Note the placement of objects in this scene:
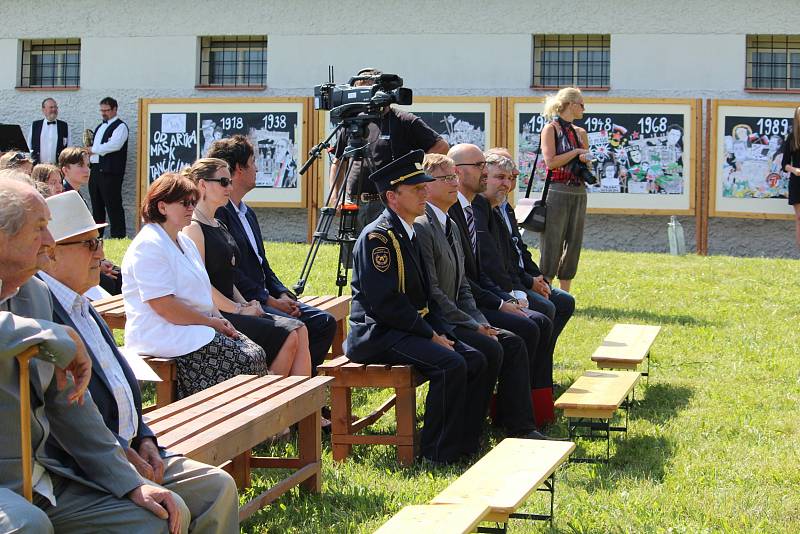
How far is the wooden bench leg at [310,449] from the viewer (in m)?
5.49

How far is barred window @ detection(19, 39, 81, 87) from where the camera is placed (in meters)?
20.5

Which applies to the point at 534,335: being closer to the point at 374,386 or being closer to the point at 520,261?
the point at 520,261

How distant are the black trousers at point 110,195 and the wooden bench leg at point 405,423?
12.8 m

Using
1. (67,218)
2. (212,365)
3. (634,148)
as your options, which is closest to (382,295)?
(212,365)

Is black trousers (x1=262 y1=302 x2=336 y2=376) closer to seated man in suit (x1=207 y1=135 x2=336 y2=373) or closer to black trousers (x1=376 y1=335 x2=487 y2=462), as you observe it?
seated man in suit (x1=207 y1=135 x2=336 y2=373)

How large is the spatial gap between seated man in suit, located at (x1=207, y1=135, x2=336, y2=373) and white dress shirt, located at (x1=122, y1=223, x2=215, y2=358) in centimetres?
106

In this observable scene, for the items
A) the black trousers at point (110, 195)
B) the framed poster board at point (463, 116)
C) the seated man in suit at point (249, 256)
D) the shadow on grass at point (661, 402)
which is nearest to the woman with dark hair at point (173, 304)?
the seated man in suit at point (249, 256)

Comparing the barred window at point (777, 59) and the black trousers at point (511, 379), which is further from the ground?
the barred window at point (777, 59)

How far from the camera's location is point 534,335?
7340 millimetres

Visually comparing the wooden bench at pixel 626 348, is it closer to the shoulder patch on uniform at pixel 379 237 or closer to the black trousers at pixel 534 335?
the black trousers at pixel 534 335

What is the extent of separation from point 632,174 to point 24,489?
15060 millimetres

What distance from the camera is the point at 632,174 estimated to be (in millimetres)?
17578

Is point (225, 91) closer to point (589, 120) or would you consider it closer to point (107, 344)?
point (589, 120)

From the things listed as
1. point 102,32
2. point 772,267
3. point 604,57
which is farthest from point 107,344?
point 102,32
